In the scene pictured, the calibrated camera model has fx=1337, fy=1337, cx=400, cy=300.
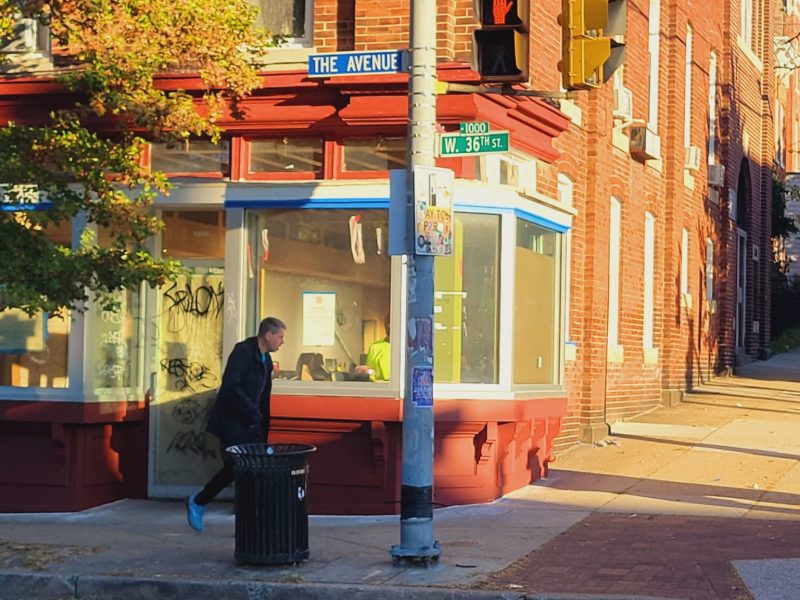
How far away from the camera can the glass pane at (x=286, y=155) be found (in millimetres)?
13047

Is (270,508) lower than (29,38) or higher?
lower

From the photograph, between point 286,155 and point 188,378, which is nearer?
point 286,155

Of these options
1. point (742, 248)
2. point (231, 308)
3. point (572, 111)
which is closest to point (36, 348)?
point (231, 308)

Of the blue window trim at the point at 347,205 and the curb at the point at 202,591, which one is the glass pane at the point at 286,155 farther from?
the curb at the point at 202,591

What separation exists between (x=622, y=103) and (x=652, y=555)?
918 centimetres

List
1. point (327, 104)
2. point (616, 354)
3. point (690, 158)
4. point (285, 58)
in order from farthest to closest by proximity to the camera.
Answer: point (690, 158) → point (616, 354) → point (285, 58) → point (327, 104)

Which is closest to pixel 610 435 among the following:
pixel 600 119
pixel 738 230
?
pixel 600 119

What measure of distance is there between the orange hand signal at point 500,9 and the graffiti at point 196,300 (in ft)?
16.0

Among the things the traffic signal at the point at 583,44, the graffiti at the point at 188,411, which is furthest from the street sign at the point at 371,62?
the graffiti at the point at 188,411

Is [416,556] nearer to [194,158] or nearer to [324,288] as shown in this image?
[324,288]

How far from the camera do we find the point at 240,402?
10992 mm

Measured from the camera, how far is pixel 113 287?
1079 cm

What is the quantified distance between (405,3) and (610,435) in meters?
6.85

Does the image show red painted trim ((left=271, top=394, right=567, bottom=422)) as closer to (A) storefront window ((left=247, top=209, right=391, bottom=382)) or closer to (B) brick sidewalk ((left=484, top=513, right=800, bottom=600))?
(A) storefront window ((left=247, top=209, right=391, bottom=382))
